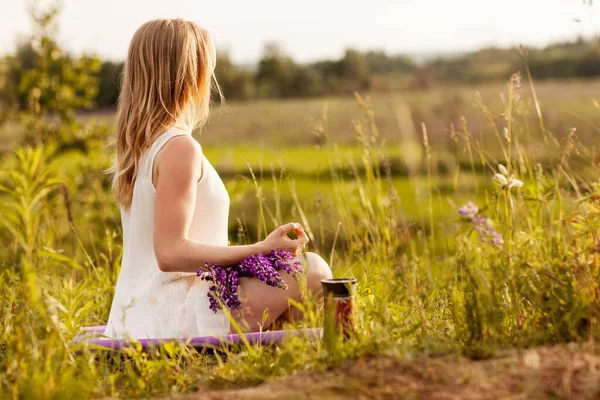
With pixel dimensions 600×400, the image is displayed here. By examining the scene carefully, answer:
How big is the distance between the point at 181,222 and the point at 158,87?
0.59 meters

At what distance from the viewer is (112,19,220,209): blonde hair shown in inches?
112

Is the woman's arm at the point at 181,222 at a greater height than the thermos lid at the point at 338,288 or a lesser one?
greater

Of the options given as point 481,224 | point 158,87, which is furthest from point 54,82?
point 481,224

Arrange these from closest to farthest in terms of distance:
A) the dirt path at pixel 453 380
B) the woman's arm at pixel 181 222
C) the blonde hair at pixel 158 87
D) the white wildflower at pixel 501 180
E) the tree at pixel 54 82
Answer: the dirt path at pixel 453 380 → the white wildflower at pixel 501 180 → the woman's arm at pixel 181 222 → the blonde hair at pixel 158 87 → the tree at pixel 54 82

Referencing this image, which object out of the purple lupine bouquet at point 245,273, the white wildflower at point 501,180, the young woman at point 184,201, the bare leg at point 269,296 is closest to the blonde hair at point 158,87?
the young woman at point 184,201

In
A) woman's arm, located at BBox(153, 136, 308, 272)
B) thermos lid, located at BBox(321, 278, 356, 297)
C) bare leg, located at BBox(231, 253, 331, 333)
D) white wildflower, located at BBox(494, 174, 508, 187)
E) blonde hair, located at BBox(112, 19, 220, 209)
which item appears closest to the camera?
thermos lid, located at BBox(321, 278, 356, 297)

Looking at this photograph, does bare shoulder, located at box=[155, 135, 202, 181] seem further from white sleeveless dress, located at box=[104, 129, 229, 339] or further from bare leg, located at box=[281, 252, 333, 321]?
bare leg, located at box=[281, 252, 333, 321]

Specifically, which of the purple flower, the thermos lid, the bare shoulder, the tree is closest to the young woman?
the bare shoulder

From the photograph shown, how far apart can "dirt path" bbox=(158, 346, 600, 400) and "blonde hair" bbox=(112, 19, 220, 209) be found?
1.24m

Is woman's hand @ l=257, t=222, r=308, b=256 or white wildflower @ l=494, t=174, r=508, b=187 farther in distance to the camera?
woman's hand @ l=257, t=222, r=308, b=256

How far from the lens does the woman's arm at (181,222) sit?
104 inches

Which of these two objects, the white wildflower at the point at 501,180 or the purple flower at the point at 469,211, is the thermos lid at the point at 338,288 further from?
the white wildflower at the point at 501,180

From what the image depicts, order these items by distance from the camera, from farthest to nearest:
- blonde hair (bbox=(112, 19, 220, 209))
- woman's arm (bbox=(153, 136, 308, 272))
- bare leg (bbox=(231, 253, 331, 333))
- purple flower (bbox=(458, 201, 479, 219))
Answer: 1. blonde hair (bbox=(112, 19, 220, 209))
2. bare leg (bbox=(231, 253, 331, 333))
3. woman's arm (bbox=(153, 136, 308, 272))
4. purple flower (bbox=(458, 201, 479, 219))

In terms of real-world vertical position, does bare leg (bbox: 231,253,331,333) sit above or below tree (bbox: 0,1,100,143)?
below
